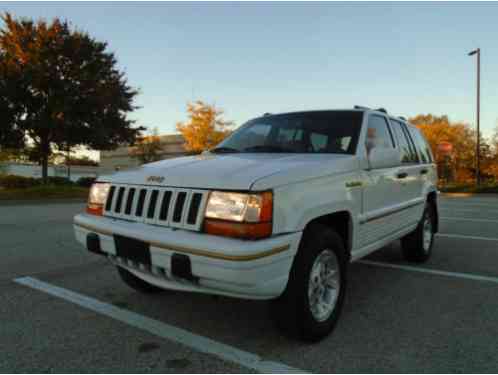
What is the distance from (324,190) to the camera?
2.70m

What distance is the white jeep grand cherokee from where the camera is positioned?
2.26 m

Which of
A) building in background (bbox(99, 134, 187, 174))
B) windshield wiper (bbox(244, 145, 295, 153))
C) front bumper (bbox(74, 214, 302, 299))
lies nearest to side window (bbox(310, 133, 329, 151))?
windshield wiper (bbox(244, 145, 295, 153))

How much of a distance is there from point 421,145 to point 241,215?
3.76 meters

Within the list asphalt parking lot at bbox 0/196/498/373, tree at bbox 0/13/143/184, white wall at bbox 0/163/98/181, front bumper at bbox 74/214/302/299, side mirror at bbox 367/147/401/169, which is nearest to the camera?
front bumper at bbox 74/214/302/299

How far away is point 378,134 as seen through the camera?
386cm

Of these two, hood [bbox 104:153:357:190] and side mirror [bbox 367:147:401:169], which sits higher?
side mirror [bbox 367:147:401:169]

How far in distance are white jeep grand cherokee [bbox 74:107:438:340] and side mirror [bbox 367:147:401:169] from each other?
1 cm

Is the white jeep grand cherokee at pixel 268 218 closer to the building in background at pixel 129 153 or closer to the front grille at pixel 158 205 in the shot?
the front grille at pixel 158 205

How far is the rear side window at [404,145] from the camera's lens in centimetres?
427

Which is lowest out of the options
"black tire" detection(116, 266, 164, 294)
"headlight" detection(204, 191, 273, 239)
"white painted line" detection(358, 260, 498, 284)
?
"white painted line" detection(358, 260, 498, 284)

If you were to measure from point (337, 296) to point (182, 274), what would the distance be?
4.09 feet

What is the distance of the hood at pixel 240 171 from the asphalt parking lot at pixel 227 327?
3.66ft

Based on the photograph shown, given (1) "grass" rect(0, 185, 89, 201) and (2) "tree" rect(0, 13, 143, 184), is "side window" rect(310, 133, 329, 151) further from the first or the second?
(2) "tree" rect(0, 13, 143, 184)

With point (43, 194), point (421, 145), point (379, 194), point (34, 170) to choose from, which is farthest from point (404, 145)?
point (34, 170)
